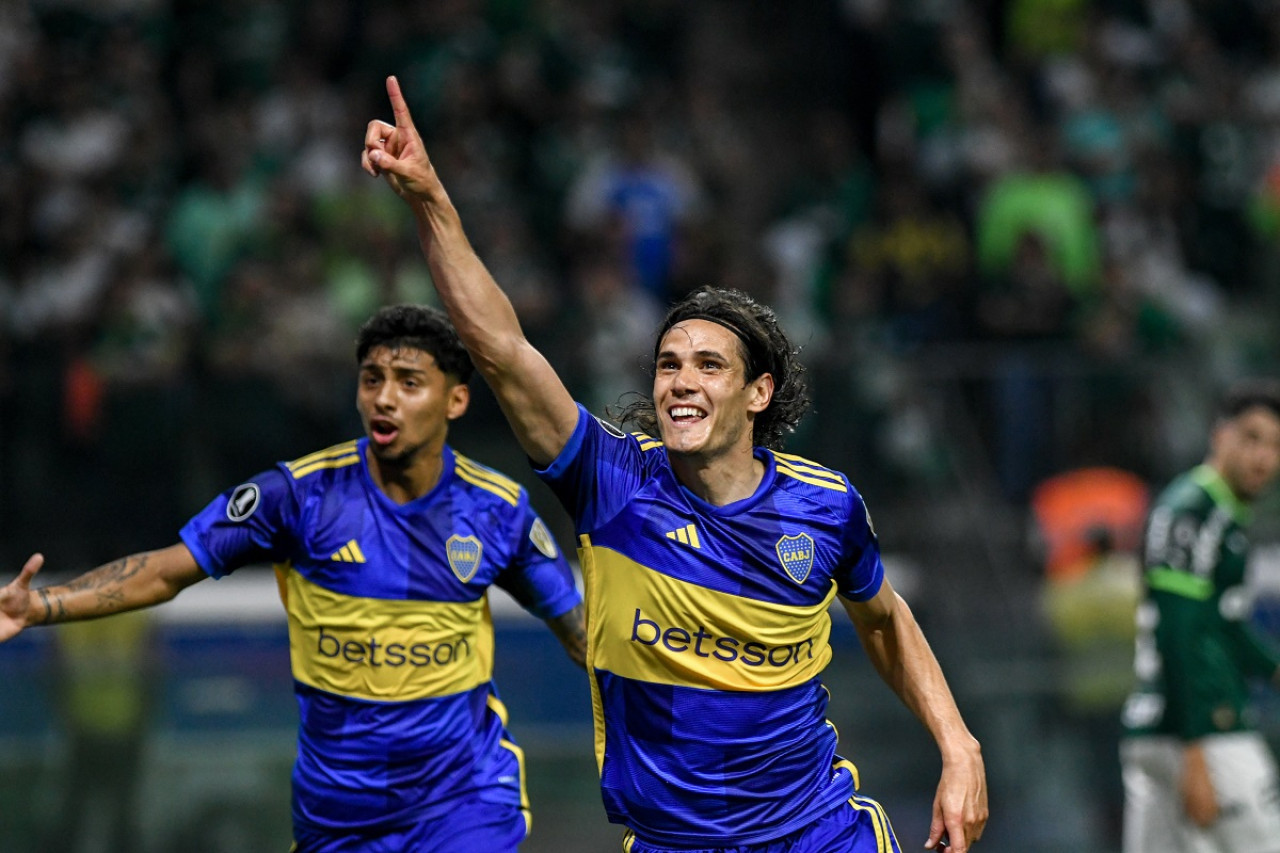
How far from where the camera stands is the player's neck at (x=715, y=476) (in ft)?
14.3

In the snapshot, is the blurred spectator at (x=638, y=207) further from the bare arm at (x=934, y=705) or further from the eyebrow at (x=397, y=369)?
the bare arm at (x=934, y=705)

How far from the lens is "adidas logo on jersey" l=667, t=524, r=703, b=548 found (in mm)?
4277

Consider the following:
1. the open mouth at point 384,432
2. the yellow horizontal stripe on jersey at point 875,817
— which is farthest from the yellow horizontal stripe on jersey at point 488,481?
the yellow horizontal stripe on jersey at point 875,817

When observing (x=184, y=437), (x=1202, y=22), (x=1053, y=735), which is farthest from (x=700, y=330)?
(x=1202, y=22)

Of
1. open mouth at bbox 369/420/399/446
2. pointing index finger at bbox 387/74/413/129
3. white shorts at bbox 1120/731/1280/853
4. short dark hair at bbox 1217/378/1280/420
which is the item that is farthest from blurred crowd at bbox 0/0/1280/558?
pointing index finger at bbox 387/74/413/129

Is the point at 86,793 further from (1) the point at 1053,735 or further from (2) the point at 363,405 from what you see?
(1) the point at 1053,735

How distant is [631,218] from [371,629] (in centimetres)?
822

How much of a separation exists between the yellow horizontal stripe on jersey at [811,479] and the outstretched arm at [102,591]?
1.76 meters

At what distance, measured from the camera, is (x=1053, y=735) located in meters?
9.95

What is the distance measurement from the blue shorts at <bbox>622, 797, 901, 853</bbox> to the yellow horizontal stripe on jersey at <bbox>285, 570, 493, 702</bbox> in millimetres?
1042

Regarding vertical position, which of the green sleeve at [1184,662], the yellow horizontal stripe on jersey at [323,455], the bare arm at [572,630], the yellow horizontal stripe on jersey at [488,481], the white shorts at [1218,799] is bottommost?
the white shorts at [1218,799]

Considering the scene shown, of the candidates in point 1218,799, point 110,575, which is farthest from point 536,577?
point 1218,799

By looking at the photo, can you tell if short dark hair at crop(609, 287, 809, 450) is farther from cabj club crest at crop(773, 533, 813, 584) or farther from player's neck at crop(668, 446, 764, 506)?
cabj club crest at crop(773, 533, 813, 584)

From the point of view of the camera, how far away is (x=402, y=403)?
17.3 feet
